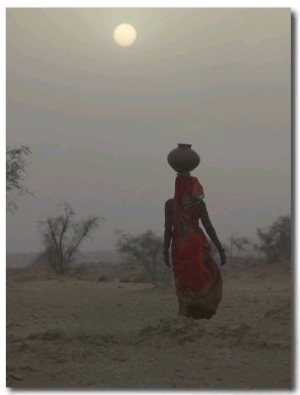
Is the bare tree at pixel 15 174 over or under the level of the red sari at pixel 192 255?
over

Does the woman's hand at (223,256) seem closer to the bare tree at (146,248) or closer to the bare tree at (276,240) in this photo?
the bare tree at (276,240)

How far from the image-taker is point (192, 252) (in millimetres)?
6332

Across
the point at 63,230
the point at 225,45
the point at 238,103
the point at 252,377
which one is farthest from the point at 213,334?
the point at 225,45

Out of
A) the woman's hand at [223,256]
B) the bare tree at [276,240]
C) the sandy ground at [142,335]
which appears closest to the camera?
the sandy ground at [142,335]

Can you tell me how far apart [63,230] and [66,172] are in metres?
0.54

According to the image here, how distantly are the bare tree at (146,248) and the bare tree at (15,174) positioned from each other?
99cm

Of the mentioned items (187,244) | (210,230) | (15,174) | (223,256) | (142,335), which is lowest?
(142,335)

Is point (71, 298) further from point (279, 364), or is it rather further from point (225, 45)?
point (225, 45)

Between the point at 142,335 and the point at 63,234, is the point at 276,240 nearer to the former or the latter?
the point at 142,335

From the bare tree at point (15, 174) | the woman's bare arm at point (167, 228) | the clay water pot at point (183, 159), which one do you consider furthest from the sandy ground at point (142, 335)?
the clay water pot at point (183, 159)

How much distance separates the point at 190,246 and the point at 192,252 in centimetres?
6

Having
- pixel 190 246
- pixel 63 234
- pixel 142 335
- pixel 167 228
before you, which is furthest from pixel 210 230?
pixel 63 234

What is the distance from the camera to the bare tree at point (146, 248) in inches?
251

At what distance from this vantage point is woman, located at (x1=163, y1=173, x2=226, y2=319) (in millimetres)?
6320
